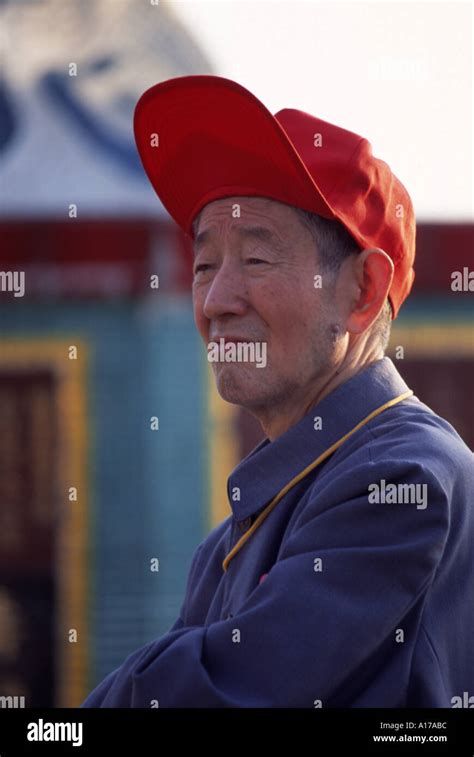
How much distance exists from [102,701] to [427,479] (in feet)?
1.75

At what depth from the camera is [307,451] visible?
174 centimetres

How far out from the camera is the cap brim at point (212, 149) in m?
1.72

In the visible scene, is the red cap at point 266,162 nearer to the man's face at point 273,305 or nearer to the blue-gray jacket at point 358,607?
Result: the man's face at point 273,305

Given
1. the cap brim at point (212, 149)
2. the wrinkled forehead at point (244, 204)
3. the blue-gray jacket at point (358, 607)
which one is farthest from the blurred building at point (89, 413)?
the blue-gray jacket at point (358, 607)

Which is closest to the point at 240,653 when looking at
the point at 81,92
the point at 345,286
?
the point at 345,286

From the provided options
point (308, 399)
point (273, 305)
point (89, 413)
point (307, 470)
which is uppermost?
point (89, 413)

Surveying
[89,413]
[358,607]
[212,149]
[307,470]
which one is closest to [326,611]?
[358,607]

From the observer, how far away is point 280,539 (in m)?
1.68

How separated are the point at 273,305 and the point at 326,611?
18.4 inches

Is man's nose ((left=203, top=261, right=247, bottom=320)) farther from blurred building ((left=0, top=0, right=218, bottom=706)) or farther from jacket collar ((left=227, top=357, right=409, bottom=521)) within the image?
blurred building ((left=0, top=0, right=218, bottom=706))

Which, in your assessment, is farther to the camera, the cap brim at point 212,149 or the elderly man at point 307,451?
the cap brim at point 212,149

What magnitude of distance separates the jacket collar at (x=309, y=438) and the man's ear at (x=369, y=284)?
77mm

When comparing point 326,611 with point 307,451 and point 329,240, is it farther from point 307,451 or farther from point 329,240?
point 329,240

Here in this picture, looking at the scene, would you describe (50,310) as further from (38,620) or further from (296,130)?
(296,130)
